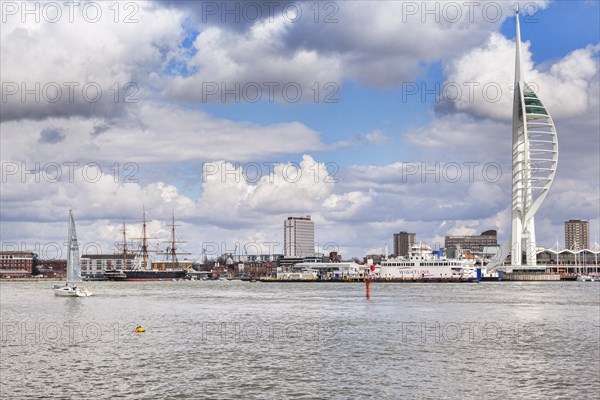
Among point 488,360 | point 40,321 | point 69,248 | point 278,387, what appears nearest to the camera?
point 278,387

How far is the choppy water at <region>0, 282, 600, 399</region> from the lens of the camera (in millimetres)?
35000

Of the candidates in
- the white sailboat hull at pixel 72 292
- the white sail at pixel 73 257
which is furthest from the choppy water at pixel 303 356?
the white sail at pixel 73 257

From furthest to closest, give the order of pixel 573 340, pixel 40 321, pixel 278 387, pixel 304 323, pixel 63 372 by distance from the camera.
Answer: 1. pixel 40 321
2. pixel 304 323
3. pixel 573 340
4. pixel 63 372
5. pixel 278 387

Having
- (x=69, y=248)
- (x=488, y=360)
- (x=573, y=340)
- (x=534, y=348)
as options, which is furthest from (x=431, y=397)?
(x=69, y=248)

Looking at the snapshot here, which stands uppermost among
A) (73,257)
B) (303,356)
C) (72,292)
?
(73,257)

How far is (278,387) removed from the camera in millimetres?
35688

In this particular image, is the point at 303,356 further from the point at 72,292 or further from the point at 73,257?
the point at 73,257

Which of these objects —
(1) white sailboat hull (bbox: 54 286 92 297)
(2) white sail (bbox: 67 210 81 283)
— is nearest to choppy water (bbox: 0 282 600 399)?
(1) white sailboat hull (bbox: 54 286 92 297)

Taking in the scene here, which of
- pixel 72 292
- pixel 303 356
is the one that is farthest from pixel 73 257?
pixel 303 356

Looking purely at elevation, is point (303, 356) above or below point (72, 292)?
below

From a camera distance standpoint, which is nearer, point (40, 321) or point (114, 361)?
point (114, 361)

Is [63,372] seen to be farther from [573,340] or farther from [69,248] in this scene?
[69,248]

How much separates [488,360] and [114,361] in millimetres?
21639

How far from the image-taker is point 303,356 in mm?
45281
